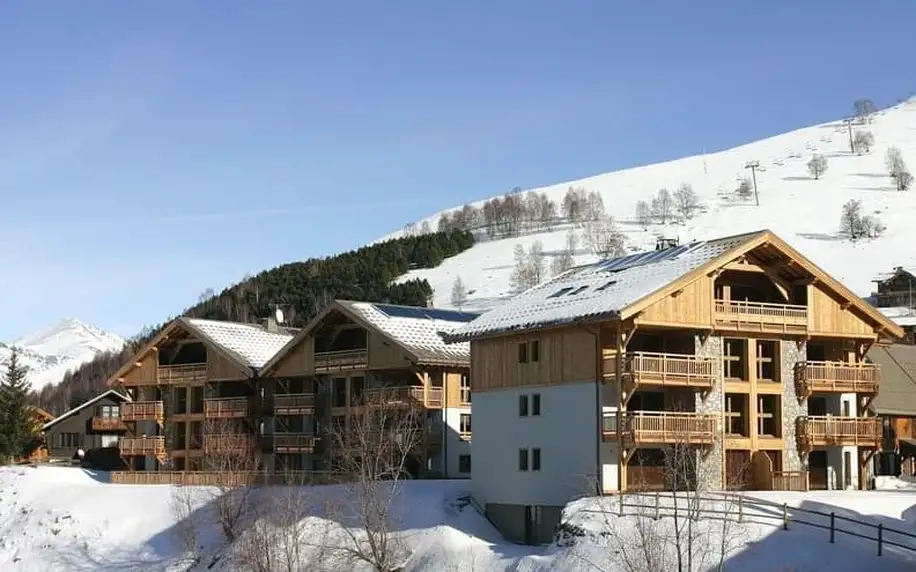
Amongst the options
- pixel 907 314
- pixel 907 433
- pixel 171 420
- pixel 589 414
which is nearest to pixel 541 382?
pixel 589 414

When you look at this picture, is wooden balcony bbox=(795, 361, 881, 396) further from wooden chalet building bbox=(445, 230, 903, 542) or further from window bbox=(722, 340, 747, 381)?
window bbox=(722, 340, 747, 381)

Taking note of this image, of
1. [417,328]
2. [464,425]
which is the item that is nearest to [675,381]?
[464,425]

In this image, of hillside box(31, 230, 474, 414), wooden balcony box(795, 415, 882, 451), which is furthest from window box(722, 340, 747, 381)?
hillside box(31, 230, 474, 414)

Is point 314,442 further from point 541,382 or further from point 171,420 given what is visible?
point 541,382

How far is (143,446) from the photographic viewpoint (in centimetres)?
8788

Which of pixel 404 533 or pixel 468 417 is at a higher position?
pixel 468 417

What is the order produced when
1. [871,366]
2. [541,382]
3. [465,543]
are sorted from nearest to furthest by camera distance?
1. [465,543]
2. [541,382]
3. [871,366]

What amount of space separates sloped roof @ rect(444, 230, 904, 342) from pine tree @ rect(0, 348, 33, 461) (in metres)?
46.9

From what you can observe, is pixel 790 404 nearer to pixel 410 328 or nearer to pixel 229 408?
pixel 410 328

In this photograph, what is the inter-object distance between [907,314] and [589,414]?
71.8 metres

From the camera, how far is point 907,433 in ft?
252

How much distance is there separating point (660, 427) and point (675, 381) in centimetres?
220

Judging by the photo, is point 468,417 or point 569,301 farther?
point 468,417

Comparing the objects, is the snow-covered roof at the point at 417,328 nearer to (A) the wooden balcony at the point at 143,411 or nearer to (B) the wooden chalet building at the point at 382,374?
(B) the wooden chalet building at the point at 382,374
